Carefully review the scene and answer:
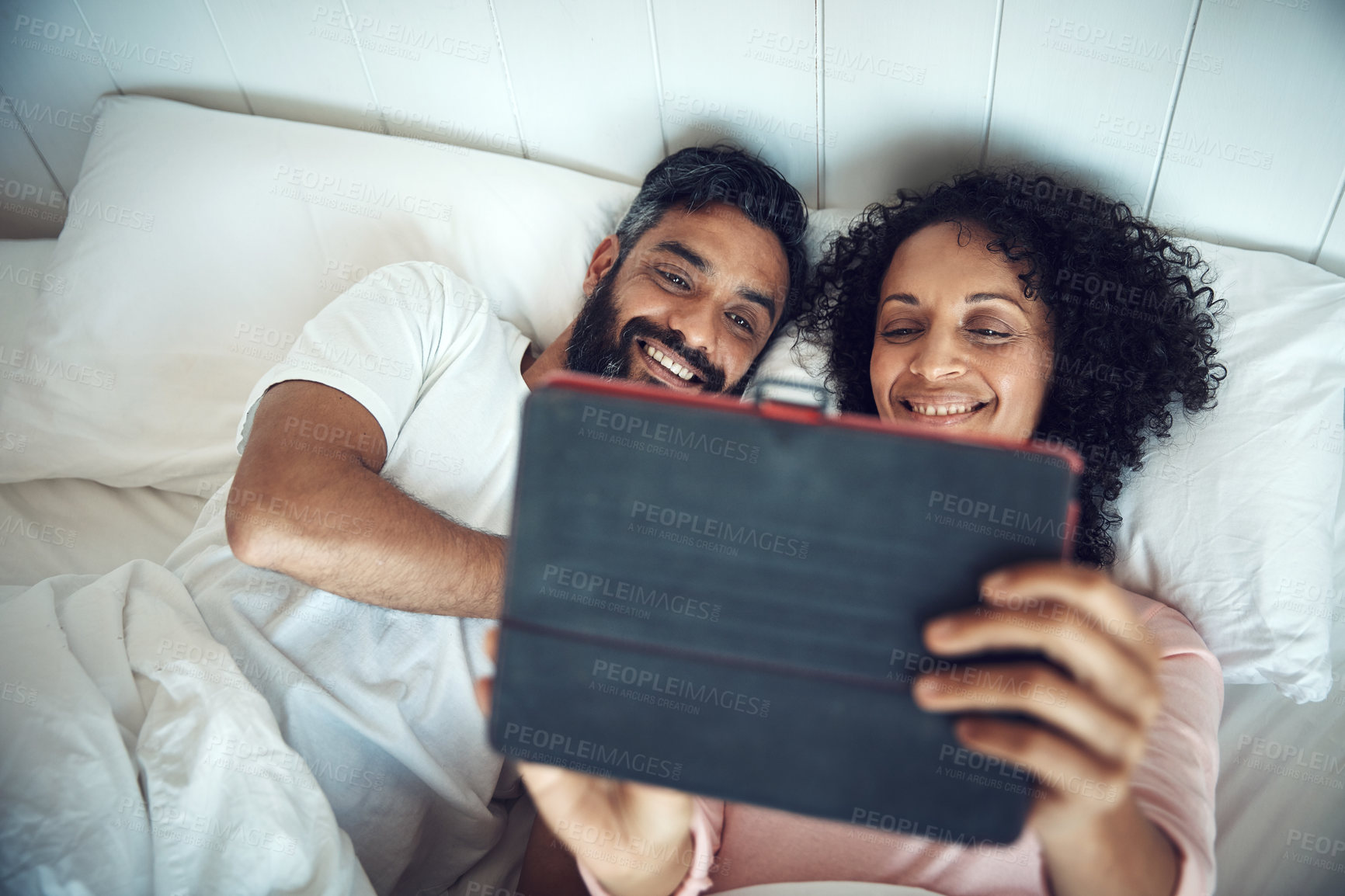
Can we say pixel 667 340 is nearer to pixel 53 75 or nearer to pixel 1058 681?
pixel 1058 681

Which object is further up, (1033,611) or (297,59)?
(297,59)

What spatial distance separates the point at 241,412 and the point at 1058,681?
1.31 meters

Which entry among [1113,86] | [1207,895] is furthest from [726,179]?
[1207,895]

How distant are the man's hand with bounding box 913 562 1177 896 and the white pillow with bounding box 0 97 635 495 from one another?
1050 millimetres

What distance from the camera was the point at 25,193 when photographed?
172 centimetres

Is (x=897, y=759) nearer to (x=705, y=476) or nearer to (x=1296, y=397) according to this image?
(x=705, y=476)

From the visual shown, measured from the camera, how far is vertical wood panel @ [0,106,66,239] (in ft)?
5.49

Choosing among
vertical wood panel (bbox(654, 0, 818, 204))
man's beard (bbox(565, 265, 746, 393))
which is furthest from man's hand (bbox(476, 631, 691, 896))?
vertical wood panel (bbox(654, 0, 818, 204))

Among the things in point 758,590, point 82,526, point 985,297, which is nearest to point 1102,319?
point 985,297

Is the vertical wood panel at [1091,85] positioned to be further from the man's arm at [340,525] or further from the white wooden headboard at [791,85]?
the man's arm at [340,525]

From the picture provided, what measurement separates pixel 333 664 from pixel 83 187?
1095 millimetres

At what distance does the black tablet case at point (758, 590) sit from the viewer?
61cm

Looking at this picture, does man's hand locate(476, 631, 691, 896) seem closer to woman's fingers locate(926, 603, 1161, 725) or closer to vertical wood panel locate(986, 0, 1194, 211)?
woman's fingers locate(926, 603, 1161, 725)

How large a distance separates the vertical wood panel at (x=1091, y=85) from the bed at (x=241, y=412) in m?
0.23
